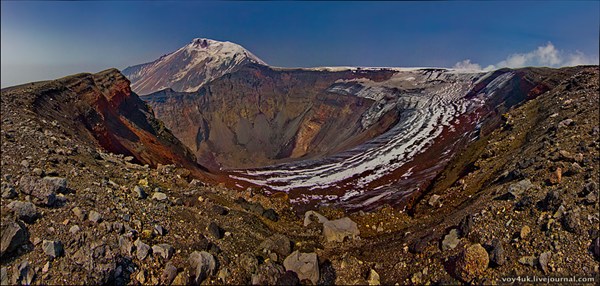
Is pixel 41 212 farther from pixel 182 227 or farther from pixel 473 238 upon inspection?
pixel 473 238

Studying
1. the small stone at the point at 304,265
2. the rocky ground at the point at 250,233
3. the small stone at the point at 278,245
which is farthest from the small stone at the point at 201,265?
the small stone at the point at 304,265

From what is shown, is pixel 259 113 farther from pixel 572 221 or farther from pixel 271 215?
pixel 572 221

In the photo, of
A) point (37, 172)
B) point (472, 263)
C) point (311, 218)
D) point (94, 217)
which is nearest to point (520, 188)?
point (472, 263)

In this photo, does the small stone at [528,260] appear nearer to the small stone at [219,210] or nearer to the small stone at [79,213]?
the small stone at [219,210]

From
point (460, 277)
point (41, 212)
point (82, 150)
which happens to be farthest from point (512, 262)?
point (82, 150)

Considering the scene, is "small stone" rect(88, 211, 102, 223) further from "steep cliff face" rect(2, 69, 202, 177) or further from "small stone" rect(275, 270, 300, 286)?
"steep cliff face" rect(2, 69, 202, 177)

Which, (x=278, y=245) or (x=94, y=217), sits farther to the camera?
(x=278, y=245)
